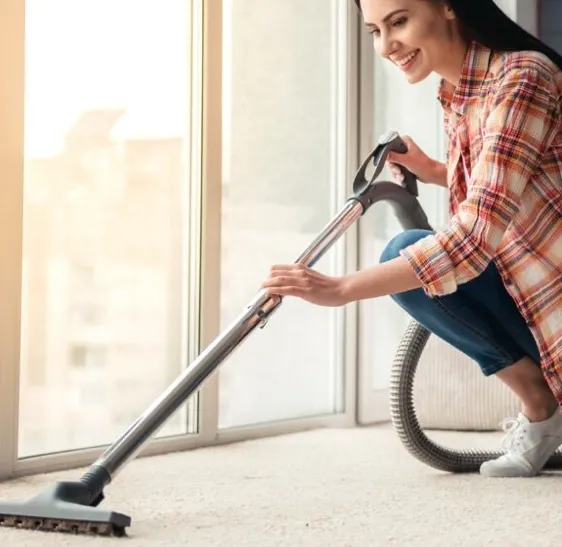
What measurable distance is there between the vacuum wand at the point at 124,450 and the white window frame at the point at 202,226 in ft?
1.48

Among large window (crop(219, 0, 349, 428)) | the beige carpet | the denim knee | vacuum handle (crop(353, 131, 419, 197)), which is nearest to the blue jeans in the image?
the denim knee

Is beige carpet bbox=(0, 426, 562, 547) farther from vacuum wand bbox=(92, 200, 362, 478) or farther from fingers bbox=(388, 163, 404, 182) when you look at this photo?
fingers bbox=(388, 163, 404, 182)

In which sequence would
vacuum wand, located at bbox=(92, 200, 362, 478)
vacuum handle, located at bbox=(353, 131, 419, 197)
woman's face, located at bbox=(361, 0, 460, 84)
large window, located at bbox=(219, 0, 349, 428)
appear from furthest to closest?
large window, located at bbox=(219, 0, 349, 428), vacuum handle, located at bbox=(353, 131, 419, 197), woman's face, located at bbox=(361, 0, 460, 84), vacuum wand, located at bbox=(92, 200, 362, 478)

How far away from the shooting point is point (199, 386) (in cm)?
143

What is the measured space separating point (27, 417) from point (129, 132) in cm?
57

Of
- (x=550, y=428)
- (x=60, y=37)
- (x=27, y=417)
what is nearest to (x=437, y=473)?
(x=550, y=428)

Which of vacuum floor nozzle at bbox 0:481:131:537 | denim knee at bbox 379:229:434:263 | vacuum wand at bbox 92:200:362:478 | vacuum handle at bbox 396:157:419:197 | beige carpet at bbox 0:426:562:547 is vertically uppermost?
vacuum handle at bbox 396:157:419:197

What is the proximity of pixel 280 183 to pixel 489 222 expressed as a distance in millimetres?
1040

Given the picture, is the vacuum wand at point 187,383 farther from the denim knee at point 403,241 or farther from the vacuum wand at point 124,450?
the denim knee at point 403,241

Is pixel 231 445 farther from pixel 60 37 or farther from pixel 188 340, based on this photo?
pixel 60 37

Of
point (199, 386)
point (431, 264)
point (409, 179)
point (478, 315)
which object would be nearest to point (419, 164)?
point (409, 179)

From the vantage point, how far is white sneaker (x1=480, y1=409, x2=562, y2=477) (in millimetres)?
1747

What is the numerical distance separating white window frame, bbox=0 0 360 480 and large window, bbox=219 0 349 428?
21 millimetres

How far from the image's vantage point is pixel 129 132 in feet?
6.75
